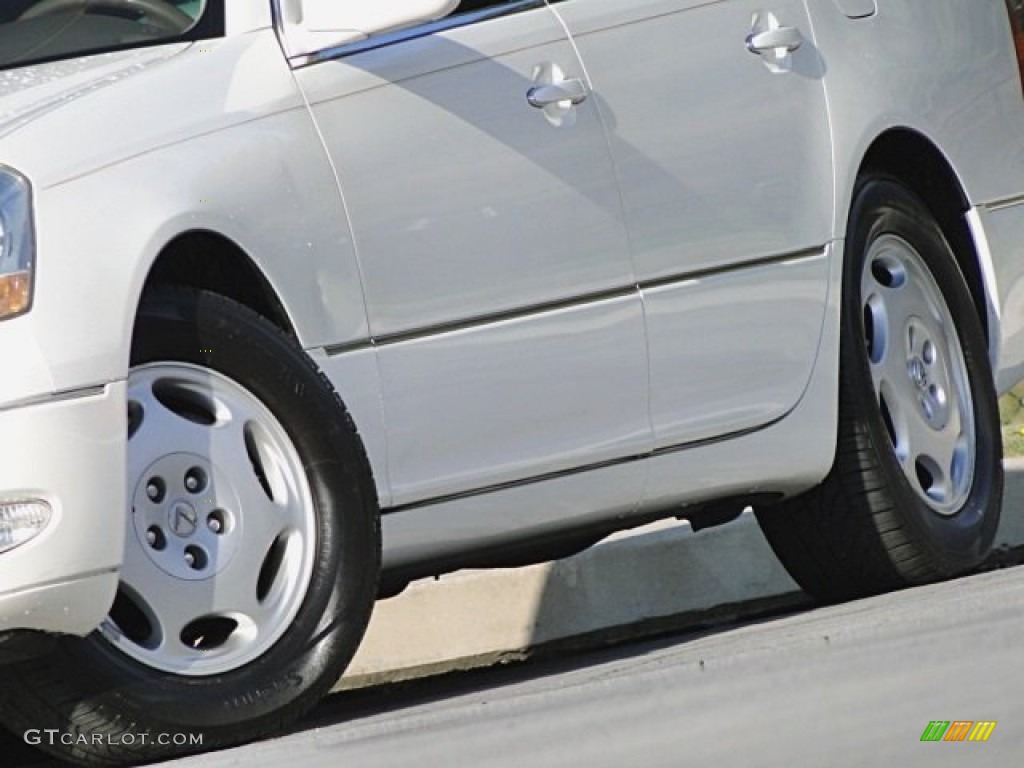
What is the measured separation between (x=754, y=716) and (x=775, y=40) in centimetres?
273

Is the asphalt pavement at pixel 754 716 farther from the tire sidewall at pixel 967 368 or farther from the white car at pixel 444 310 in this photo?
the tire sidewall at pixel 967 368

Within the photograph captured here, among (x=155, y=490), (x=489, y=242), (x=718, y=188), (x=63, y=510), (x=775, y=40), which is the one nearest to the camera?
(x=63, y=510)

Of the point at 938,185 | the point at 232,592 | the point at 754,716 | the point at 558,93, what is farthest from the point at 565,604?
the point at 754,716

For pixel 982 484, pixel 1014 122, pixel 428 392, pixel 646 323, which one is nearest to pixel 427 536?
pixel 428 392

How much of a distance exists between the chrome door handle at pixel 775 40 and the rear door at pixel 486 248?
23.0 inches

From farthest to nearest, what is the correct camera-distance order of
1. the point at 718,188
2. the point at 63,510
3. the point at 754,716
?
the point at 718,188 < the point at 63,510 < the point at 754,716

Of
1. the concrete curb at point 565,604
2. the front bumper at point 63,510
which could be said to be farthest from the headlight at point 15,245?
the concrete curb at point 565,604

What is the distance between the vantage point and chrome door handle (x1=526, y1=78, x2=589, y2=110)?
5371 millimetres

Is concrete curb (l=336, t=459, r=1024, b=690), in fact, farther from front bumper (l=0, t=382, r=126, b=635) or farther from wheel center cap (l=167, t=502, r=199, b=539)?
front bumper (l=0, t=382, r=126, b=635)

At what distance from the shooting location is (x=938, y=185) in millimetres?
6695

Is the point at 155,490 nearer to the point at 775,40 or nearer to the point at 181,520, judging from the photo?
the point at 181,520

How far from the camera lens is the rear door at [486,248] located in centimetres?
502

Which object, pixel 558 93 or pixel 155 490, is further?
pixel 558 93

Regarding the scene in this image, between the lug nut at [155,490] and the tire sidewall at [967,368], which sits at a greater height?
the lug nut at [155,490]
